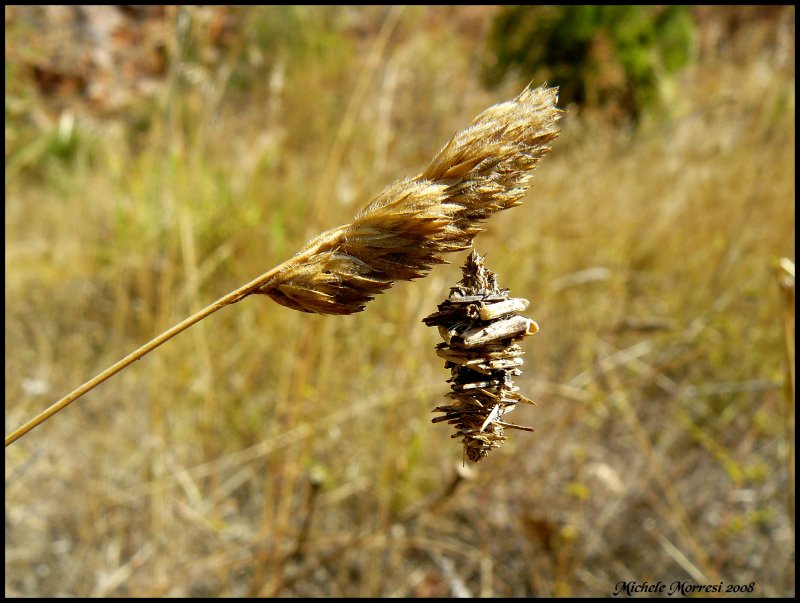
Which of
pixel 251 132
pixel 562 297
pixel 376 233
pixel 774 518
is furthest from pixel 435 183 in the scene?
pixel 251 132

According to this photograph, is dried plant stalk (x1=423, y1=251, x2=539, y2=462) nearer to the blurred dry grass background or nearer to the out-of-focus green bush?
the blurred dry grass background

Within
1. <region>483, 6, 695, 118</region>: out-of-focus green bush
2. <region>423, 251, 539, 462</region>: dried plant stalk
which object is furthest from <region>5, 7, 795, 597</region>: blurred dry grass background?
<region>483, 6, 695, 118</region>: out-of-focus green bush

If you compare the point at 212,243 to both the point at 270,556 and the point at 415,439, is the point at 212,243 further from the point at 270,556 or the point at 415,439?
the point at 270,556

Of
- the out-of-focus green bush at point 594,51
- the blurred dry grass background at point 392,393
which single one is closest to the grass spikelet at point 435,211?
the blurred dry grass background at point 392,393

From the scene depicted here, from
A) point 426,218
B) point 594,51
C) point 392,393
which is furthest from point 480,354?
point 594,51

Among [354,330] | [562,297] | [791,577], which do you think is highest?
[562,297]

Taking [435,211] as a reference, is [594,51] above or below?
above

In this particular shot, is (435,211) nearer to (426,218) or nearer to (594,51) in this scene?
(426,218)
